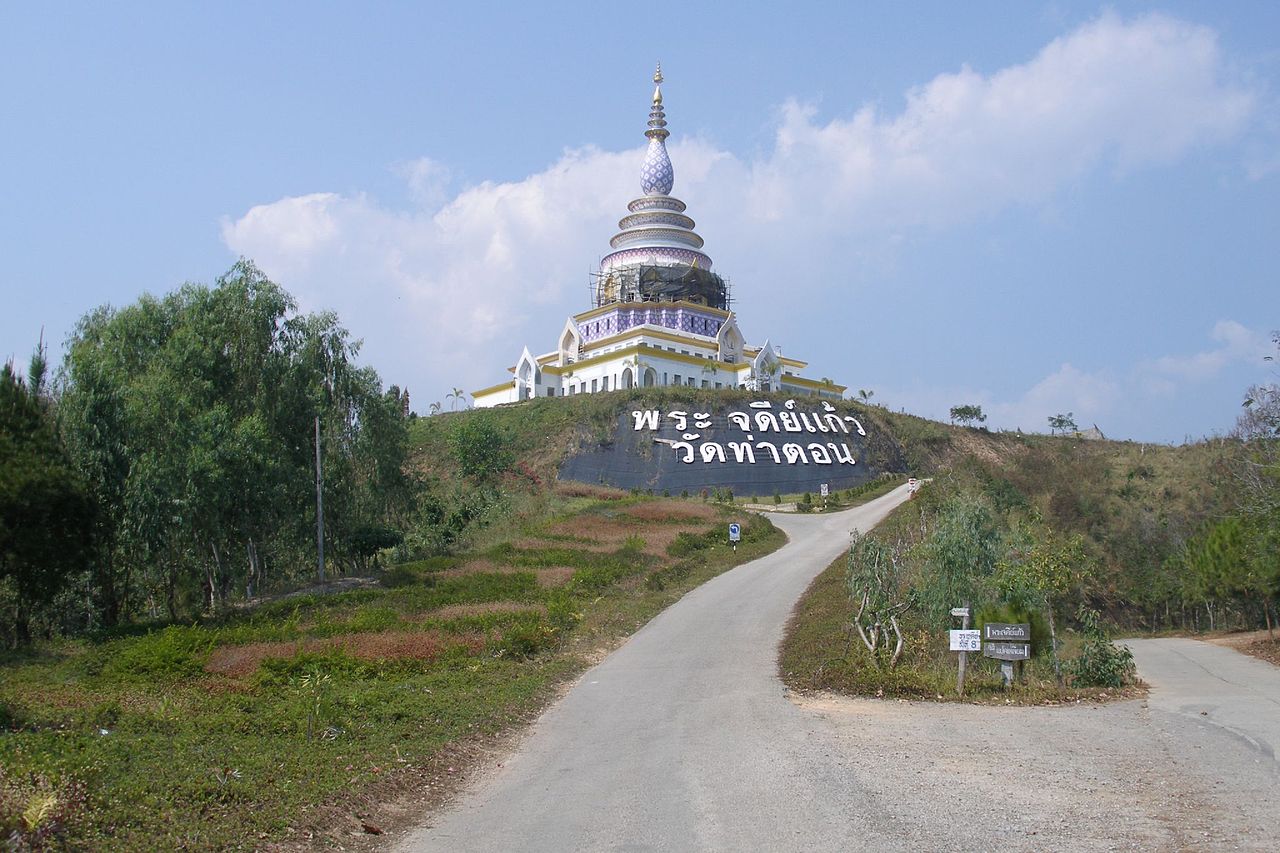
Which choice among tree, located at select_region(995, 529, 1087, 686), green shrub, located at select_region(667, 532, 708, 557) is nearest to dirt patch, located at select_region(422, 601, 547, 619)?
green shrub, located at select_region(667, 532, 708, 557)

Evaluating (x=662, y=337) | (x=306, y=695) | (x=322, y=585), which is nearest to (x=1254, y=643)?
(x=306, y=695)

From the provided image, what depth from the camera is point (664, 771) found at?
936 centimetres

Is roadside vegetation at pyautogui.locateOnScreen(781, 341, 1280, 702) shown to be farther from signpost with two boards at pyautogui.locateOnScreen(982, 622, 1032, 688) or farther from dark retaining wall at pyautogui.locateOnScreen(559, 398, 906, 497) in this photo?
dark retaining wall at pyautogui.locateOnScreen(559, 398, 906, 497)

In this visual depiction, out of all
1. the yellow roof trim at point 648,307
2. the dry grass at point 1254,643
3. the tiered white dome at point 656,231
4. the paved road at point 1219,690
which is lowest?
the dry grass at point 1254,643

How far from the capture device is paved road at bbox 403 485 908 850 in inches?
296

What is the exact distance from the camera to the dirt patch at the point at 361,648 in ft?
51.3

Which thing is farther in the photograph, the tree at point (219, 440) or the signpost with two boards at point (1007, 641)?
the tree at point (219, 440)

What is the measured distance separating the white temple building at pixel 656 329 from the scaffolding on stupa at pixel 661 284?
7 cm

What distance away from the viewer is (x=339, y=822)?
314 inches

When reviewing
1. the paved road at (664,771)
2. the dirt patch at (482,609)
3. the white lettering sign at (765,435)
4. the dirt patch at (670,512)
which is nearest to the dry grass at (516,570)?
the dirt patch at (482,609)

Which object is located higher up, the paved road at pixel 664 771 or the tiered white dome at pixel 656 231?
the tiered white dome at pixel 656 231

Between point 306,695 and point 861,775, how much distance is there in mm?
7308

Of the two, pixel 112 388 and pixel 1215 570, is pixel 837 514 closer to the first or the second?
pixel 1215 570

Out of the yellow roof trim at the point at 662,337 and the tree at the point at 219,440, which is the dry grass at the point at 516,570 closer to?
the tree at the point at 219,440
